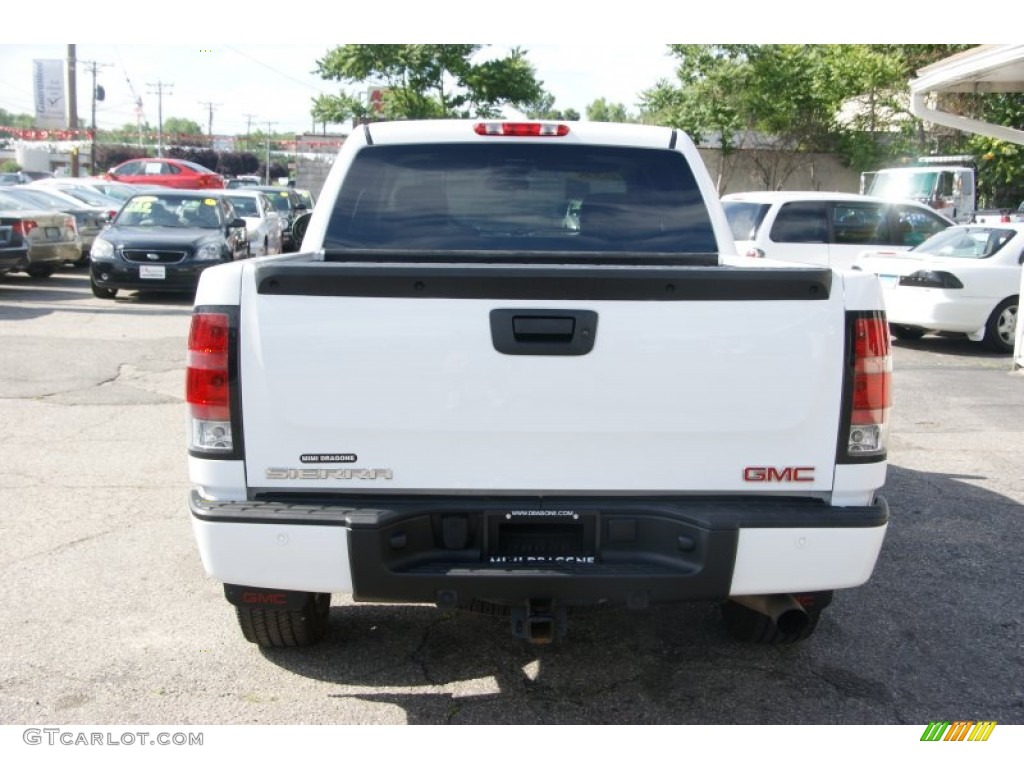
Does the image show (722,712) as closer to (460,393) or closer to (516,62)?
(460,393)

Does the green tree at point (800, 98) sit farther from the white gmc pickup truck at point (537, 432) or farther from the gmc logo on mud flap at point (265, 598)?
the gmc logo on mud flap at point (265, 598)

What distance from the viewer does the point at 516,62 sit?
29531mm

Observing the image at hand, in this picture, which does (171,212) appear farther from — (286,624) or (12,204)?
(286,624)

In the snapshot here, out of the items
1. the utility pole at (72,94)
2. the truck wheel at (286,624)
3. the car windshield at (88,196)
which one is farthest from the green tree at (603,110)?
the truck wheel at (286,624)

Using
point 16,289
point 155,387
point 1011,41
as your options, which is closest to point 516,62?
point 16,289

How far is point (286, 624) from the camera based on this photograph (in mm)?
3994

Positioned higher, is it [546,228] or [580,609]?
[546,228]

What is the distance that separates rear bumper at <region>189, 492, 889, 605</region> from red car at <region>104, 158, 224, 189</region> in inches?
1364

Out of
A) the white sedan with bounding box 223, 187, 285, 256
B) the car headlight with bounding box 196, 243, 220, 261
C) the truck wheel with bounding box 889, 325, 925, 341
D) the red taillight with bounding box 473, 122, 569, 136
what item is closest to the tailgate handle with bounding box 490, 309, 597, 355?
the red taillight with bounding box 473, 122, 569, 136

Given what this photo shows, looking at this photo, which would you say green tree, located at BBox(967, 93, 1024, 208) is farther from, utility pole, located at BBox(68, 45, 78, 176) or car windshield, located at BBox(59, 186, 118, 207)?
utility pole, located at BBox(68, 45, 78, 176)

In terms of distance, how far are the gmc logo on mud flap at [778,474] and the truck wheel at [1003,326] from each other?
1048cm

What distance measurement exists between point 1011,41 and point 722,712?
9753 mm

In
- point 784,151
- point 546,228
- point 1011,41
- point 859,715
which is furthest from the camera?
point 784,151

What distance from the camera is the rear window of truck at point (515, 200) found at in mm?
4699
